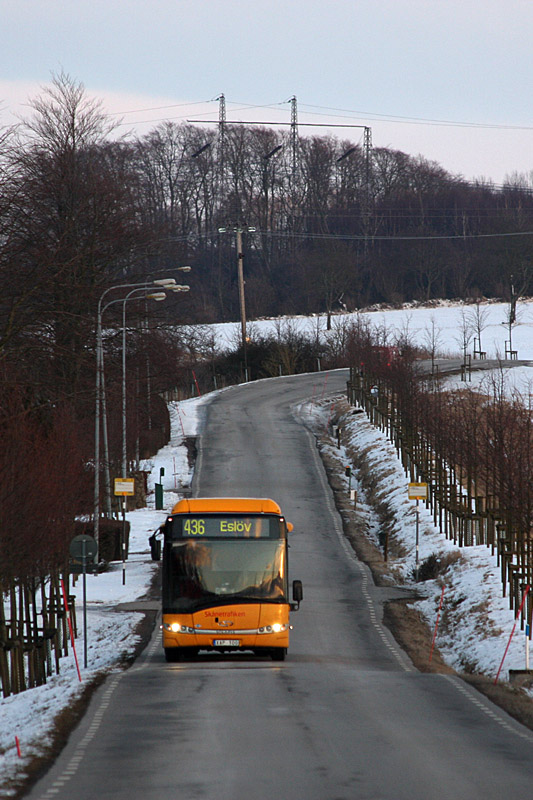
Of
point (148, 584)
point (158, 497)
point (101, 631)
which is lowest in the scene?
point (148, 584)

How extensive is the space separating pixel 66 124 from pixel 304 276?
6112 cm

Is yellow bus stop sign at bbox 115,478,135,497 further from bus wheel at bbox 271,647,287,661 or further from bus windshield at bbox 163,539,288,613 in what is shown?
bus wheel at bbox 271,647,287,661

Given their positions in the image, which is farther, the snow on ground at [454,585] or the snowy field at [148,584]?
the snow on ground at [454,585]

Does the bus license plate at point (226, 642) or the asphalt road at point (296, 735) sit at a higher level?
the asphalt road at point (296, 735)

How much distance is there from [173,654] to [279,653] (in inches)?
73.1

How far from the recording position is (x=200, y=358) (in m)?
78.9

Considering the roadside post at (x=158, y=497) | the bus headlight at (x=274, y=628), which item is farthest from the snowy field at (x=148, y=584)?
the bus headlight at (x=274, y=628)

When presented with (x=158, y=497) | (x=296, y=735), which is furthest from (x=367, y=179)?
(x=296, y=735)

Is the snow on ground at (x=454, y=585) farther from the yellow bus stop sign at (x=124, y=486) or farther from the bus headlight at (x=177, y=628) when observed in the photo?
the yellow bus stop sign at (x=124, y=486)

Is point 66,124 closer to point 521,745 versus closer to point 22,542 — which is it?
point 22,542

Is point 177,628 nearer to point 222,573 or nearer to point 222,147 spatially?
point 222,573

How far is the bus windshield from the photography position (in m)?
18.5

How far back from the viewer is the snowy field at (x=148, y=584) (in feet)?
45.6

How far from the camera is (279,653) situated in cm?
1906
